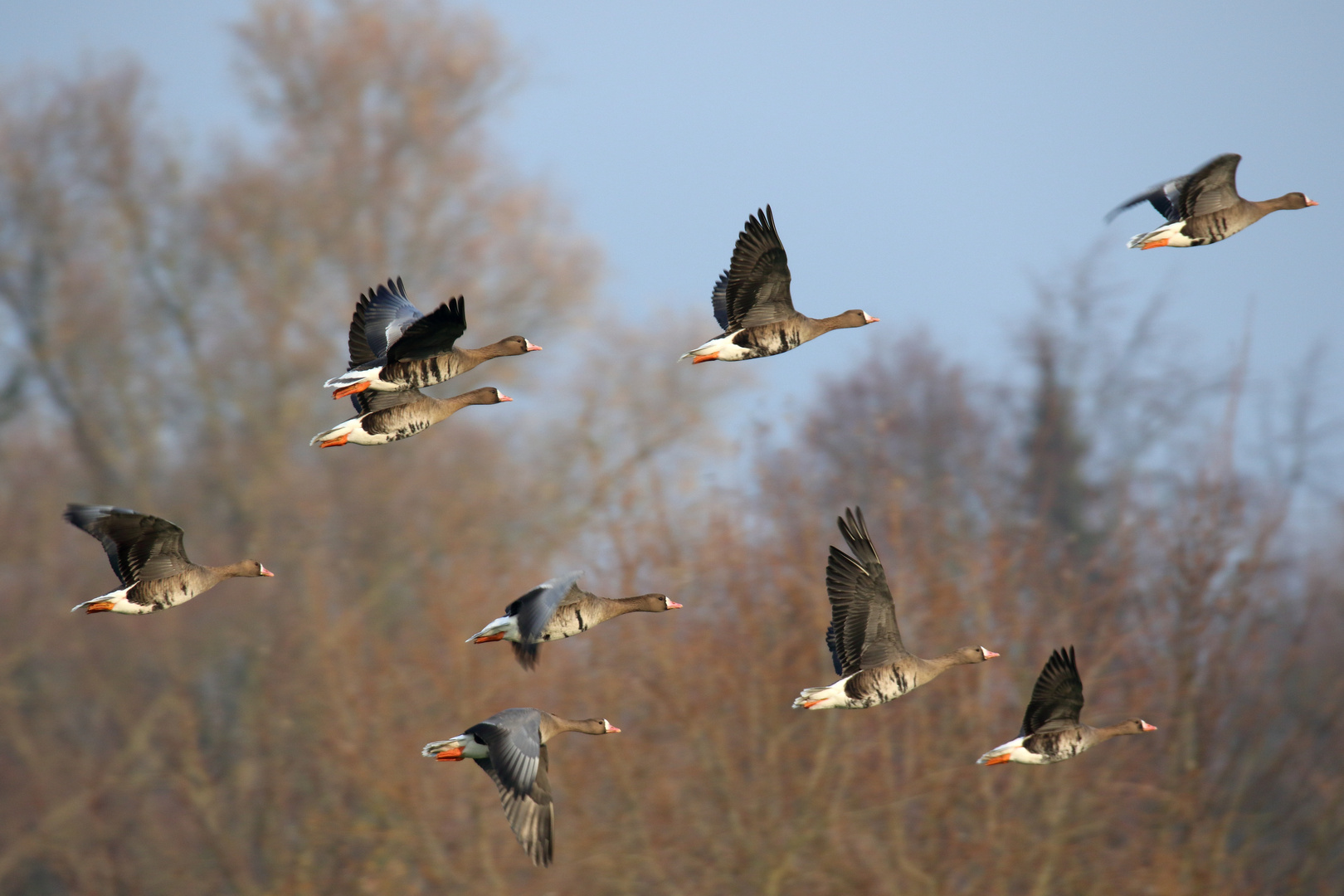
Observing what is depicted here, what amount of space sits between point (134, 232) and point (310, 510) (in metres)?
11.7

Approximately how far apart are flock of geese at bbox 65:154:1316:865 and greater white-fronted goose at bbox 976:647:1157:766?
11 millimetres

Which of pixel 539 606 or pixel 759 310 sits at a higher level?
pixel 759 310

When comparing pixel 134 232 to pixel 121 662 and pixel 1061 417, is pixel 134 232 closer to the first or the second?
pixel 121 662

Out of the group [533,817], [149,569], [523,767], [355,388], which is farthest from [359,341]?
[533,817]

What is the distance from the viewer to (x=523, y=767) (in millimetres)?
9328

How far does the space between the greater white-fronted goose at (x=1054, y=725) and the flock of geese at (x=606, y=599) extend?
0.03 feet

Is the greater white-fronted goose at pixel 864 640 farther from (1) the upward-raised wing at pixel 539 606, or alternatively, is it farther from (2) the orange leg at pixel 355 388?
(2) the orange leg at pixel 355 388

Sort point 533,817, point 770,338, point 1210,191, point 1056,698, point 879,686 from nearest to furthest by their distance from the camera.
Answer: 1. point 533,817
2. point 1056,698
3. point 879,686
4. point 770,338
5. point 1210,191

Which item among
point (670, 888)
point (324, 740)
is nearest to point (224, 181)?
point (324, 740)

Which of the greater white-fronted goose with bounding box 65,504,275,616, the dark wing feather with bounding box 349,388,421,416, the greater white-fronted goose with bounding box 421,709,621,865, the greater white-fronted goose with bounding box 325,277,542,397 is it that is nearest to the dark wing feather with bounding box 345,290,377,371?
the greater white-fronted goose with bounding box 325,277,542,397

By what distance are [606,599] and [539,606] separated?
1.56 meters

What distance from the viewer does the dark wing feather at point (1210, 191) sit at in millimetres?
11266

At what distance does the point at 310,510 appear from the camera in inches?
1053

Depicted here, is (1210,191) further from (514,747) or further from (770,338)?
(514,747)
